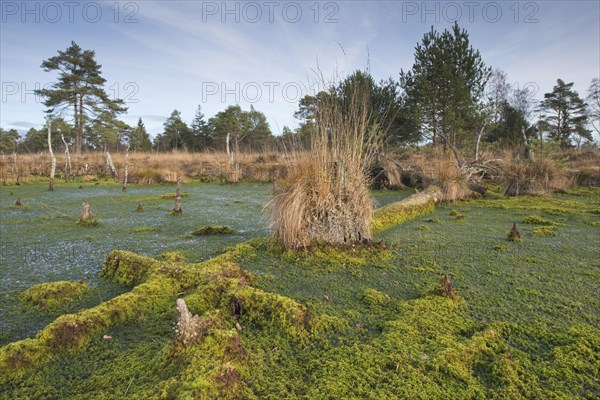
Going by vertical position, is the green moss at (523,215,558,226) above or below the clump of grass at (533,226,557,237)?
above

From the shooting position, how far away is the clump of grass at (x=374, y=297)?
2447mm

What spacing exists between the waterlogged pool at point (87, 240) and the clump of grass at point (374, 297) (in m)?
1.90

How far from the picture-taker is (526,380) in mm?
1592

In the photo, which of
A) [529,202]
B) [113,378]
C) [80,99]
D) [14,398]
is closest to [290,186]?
[113,378]

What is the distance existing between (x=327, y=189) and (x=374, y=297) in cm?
148

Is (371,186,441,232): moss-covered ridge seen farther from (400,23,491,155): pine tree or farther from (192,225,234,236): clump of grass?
(400,23,491,155): pine tree

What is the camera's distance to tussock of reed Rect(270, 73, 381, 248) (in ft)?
12.0

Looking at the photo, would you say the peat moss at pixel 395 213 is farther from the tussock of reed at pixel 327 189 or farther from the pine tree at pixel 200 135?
the pine tree at pixel 200 135

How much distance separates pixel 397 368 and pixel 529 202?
315 inches

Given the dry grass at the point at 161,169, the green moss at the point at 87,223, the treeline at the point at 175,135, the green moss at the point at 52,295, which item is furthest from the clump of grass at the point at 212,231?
the treeline at the point at 175,135

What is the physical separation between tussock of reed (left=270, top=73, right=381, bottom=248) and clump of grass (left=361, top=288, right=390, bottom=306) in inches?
45.6

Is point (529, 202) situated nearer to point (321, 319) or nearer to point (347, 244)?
point (347, 244)

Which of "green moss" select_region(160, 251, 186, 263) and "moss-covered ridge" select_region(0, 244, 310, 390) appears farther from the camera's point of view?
"green moss" select_region(160, 251, 186, 263)

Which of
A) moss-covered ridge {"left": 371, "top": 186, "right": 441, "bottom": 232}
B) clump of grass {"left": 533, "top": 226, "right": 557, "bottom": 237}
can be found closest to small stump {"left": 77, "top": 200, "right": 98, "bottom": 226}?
moss-covered ridge {"left": 371, "top": 186, "right": 441, "bottom": 232}
